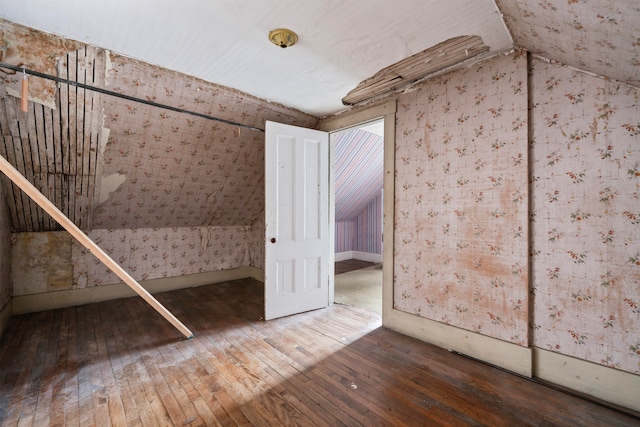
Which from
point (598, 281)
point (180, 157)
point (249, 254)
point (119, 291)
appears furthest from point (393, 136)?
point (119, 291)

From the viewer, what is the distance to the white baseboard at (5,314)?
2.71 m

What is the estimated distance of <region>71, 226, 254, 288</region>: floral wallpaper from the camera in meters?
3.71

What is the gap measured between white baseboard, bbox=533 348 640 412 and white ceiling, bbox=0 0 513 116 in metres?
2.28

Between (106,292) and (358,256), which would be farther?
(358,256)

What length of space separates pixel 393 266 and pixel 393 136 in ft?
4.41

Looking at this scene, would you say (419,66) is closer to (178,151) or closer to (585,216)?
(585,216)

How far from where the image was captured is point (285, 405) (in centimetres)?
176

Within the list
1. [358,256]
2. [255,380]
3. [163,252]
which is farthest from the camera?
[358,256]

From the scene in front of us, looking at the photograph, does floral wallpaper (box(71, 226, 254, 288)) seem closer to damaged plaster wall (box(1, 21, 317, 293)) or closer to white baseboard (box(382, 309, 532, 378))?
damaged plaster wall (box(1, 21, 317, 293))

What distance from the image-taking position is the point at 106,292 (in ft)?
12.4

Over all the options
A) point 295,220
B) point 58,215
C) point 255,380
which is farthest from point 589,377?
point 58,215

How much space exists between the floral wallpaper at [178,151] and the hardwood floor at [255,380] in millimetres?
1557

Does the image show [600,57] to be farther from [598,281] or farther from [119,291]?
[119,291]

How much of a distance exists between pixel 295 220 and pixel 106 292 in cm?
283
